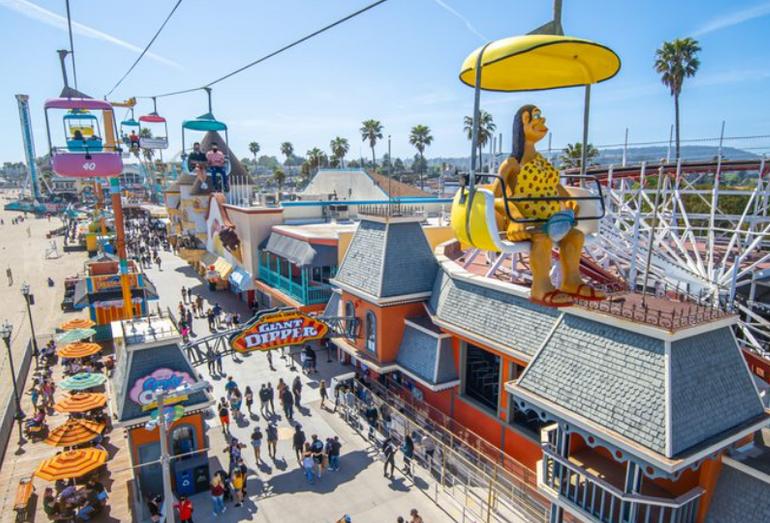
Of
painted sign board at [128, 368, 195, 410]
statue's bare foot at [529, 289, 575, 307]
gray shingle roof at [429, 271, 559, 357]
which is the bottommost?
painted sign board at [128, 368, 195, 410]

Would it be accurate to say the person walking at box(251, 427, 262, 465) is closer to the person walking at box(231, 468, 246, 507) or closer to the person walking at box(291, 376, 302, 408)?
the person walking at box(231, 468, 246, 507)

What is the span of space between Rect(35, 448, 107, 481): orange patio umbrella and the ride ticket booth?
1.01 metres

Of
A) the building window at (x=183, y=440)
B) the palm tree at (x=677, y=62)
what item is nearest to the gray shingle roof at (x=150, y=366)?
the building window at (x=183, y=440)

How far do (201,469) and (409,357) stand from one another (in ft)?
25.7

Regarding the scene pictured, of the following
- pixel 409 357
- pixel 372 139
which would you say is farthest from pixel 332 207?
pixel 372 139

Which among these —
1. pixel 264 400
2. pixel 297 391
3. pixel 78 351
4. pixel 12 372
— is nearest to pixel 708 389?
pixel 297 391

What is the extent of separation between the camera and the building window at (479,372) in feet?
52.6

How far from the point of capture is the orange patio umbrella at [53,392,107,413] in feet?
51.7

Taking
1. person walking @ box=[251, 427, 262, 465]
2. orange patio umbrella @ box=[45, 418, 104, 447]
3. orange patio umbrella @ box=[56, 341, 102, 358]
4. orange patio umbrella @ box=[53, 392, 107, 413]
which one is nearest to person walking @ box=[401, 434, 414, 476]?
person walking @ box=[251, 427, 262, 465]

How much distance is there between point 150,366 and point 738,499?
1469 cm

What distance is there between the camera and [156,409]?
1337 centimetres

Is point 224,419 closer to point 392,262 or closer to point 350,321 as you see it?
point 350,321

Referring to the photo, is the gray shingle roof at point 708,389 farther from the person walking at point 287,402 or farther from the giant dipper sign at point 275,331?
the person walking at point 287,402

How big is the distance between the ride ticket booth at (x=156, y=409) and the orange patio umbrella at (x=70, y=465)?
3.32 ft
